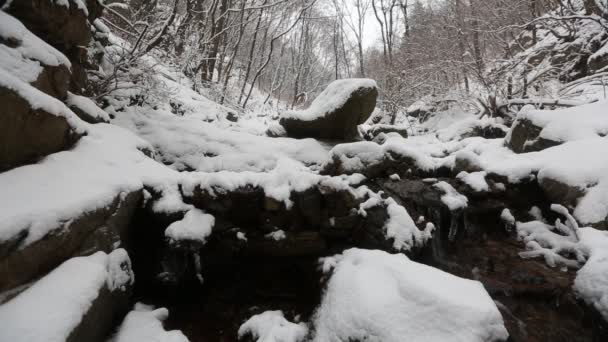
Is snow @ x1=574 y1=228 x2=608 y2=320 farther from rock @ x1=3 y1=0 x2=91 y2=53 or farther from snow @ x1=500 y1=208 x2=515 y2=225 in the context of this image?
rock @ x1=3 y1=0 x2=91 y2=53

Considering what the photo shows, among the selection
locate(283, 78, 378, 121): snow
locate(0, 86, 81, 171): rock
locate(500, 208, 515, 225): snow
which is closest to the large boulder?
locate(283, 78, 378, 121): snow

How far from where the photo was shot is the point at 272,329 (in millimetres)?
3084

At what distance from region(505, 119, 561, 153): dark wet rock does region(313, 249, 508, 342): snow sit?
4103 millimetres

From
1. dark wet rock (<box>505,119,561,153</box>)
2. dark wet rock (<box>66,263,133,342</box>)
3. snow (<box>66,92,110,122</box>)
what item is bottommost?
dark wet rock (<box>66,263,133,342</box>)

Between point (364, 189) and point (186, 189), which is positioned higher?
point (186, 189)

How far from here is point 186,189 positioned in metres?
3.98

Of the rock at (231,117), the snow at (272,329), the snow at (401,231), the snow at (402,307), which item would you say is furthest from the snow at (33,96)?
the rock at (231,117)

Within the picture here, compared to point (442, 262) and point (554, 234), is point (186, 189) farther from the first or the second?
point (554, 234)

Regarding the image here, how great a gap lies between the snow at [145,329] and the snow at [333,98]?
521 centimetres

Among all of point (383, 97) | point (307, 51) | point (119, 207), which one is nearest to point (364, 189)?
point (119, 207)

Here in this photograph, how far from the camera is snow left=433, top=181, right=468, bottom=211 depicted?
4.83 meters

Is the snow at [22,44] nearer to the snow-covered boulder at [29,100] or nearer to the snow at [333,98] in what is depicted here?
the snow-covered boulder at [29,100]

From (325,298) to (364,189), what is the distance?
5.67 feet

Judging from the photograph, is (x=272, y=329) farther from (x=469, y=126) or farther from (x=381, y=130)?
(x=469, y=126)
